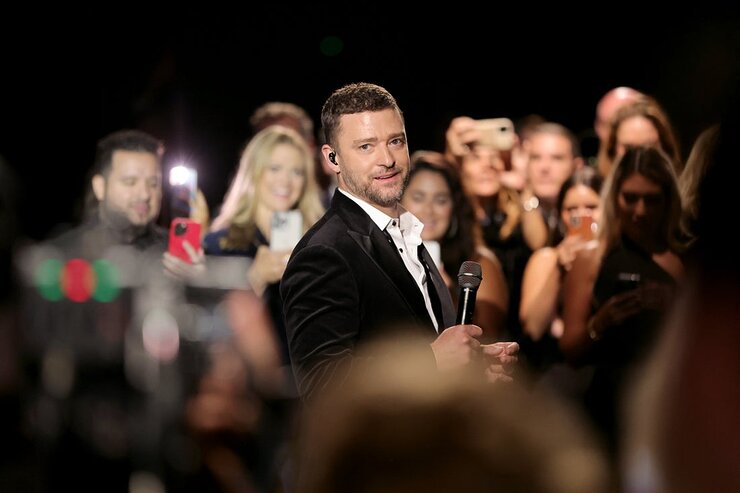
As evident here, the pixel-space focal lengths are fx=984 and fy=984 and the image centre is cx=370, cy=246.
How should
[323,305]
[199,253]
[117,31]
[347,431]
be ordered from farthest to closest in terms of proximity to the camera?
[117,31] < [199,253] < [323,305] < [347,431]

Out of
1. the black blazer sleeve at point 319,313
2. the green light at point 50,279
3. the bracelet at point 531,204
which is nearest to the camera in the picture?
the black blazer sleeve at point 319,313

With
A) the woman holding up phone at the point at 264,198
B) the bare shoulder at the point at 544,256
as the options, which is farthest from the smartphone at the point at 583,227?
the woman holding up phone at the point at 264,198

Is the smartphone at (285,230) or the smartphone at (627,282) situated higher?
the smartphone at (285,230)

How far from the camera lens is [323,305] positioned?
1.75 meters

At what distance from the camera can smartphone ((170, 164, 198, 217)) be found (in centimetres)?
336

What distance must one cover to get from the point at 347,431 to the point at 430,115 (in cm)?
252

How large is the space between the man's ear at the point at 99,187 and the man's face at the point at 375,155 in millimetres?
1775

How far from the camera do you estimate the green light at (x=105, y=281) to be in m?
3.47

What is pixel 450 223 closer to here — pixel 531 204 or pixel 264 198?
pixel 531 204

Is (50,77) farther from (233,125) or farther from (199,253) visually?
(199,253)

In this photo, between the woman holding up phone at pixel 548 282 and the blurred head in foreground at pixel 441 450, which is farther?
the woman holding up phone at pixel 548 282

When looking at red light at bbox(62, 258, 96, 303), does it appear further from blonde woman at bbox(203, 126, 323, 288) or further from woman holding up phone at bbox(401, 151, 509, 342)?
woman holding up phone at bbox(401, 151, 509, 342)

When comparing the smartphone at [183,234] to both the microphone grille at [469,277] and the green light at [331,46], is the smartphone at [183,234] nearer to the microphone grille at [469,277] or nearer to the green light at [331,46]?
the green light at [331,46]

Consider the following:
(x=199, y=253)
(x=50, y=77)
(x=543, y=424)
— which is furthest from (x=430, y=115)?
(x=543, y=424)
